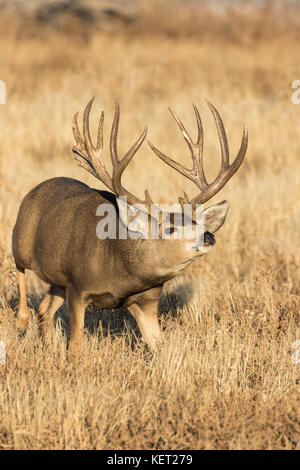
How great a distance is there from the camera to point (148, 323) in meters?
4.73

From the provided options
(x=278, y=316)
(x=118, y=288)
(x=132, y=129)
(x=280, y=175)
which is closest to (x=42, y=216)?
(x=118, y=288)

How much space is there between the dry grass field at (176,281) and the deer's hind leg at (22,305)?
117mm

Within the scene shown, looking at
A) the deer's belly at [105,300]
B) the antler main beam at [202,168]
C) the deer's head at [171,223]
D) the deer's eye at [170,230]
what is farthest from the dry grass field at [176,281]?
the antler main beam at [202,168]

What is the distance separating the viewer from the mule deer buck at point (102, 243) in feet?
13.0

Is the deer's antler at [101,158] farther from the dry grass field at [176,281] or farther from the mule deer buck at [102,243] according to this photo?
the dry grass field at [176,281]

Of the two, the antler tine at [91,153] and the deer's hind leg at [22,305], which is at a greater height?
the antler tine at [91,153]

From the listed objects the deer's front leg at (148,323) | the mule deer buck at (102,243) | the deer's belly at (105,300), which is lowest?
the deer's front leg at (148,323)

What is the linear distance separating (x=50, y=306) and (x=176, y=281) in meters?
1.21

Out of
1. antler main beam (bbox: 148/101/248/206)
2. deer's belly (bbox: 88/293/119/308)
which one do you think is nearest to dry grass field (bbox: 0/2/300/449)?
deer's belly (bbox: 88/293/119/308)

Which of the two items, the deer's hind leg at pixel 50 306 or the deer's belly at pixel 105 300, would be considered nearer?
the deer's belly at pixel 105 300

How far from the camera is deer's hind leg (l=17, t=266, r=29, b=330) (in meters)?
5.25

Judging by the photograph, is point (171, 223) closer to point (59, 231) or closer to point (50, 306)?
point (59, 231)

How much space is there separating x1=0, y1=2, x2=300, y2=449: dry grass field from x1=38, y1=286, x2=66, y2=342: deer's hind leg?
0.57 ft

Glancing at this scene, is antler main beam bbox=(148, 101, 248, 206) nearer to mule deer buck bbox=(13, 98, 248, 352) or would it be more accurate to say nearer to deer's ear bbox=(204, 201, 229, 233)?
mule deer buck bbox=(13, 98, 248, 352)
